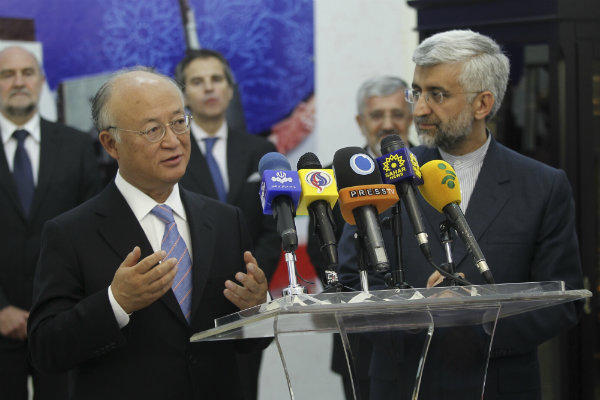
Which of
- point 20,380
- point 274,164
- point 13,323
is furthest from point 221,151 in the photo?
point 274,164

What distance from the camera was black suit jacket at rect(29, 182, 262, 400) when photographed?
233 cm

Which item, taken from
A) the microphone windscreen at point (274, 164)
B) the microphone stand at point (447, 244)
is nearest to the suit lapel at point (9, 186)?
the microphone windscreen at point (274, 164)

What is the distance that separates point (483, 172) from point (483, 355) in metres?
1.04

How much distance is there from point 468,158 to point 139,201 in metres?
1.16

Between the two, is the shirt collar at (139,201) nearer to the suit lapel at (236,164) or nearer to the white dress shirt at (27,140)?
the suit lapel at (236,164)

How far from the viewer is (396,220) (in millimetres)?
2070

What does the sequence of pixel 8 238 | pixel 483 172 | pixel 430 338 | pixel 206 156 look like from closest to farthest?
pixel 430 338 < pixel 483 172 < pixel 8 238 < pixel 206 156

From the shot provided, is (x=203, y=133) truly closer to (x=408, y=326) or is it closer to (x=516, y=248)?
(x=516, y=248)

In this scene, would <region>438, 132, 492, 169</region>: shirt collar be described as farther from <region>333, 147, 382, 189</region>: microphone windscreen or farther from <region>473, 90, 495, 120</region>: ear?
Answer: <region>333, 147, 382, 189</region>: microphone windscreen

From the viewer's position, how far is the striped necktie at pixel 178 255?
8.38ft

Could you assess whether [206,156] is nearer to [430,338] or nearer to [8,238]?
[8,238]

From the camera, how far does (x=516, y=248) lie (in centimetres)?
268

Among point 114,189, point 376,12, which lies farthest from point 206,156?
point 114,189

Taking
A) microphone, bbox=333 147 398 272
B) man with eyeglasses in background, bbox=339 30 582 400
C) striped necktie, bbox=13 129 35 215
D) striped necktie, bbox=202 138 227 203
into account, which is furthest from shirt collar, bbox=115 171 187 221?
striped necktie, bbox=13 129 35 215
